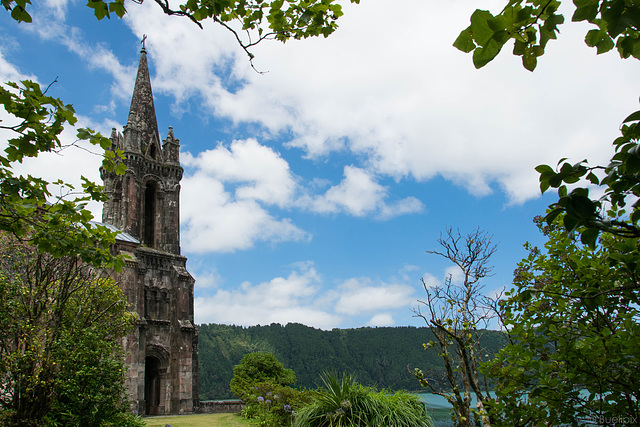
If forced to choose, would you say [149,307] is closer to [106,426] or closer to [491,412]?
[106,426]

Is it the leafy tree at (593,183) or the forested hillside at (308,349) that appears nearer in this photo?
the leafy tree at (593,183)

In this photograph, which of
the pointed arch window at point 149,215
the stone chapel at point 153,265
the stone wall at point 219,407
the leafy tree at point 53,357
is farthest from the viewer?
the pointed arch window at point 149,215

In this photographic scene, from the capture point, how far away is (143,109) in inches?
1501

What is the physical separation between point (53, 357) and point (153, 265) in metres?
22.2

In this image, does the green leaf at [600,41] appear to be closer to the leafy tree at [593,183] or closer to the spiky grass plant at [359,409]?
the leafy tree at [593,183]

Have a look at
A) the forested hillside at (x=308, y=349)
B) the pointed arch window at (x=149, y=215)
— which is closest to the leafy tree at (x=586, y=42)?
the pointed arch window at (x=149, y=215)

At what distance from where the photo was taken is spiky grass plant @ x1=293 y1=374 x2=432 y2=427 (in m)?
9.70

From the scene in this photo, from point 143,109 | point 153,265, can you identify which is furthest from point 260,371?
point 143,109

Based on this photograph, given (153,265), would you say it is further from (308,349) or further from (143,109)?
(308,349)

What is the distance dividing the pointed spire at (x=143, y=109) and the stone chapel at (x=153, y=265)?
8 cm

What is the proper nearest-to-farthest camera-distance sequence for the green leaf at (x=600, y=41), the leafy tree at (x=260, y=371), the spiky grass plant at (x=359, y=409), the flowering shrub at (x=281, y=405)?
the green leaf at (x=600, y=41) < the spiky grass plant at (x=359, y=409) < the flowering shrub at (x=281, y=405) < the leafy tree at (x=260, y=371)

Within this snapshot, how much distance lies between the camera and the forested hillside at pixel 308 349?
3549 inches

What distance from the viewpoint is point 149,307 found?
31.7 meters

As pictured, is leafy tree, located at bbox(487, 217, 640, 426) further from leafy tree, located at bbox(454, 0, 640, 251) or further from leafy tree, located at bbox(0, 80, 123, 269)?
leafy tree, located at bbox(0, 80, 123, 269)
